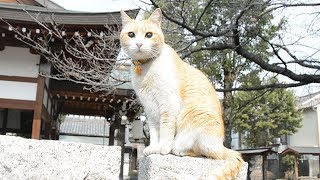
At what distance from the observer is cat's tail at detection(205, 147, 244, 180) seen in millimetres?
2176

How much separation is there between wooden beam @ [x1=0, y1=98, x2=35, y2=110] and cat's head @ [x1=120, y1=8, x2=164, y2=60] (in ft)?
20.4

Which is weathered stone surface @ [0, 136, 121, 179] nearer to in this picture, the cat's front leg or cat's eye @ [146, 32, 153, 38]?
the cat's front leg

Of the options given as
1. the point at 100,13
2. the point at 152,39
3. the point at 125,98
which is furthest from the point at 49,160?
the point at 125,98

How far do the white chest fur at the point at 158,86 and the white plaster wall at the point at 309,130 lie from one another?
27889 mm

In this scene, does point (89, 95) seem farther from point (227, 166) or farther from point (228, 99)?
point (227, 166)

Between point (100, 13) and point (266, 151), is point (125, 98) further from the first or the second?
point (266, 151)

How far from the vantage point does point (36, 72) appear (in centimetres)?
818

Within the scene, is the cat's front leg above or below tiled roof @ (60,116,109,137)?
below

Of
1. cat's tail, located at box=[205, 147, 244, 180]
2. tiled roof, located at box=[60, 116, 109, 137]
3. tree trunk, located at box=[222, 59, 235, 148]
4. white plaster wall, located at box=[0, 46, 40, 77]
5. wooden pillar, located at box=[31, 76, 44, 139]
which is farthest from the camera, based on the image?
tiled roof, located at box=[60, 116, 109, 137]

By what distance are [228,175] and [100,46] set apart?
6.04m

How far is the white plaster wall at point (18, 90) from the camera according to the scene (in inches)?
315

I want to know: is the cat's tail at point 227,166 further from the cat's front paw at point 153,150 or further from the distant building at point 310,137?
the distant building at point 310,137

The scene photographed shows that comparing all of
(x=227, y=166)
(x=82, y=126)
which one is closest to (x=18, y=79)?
(x=227, y=166)

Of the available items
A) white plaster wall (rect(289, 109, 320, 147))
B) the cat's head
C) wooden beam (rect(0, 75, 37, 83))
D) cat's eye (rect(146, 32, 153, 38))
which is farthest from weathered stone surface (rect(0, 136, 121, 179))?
white plaster wall (rect(289, 109, 320, 147))
